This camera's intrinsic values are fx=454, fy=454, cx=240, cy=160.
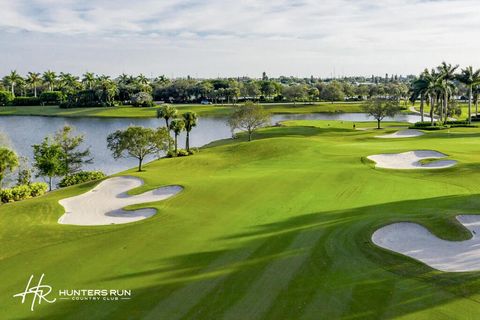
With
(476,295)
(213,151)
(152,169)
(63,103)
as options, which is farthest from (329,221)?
(63,103)

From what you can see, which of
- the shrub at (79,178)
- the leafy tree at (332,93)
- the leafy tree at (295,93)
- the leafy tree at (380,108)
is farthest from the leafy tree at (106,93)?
the shrub at (79,178)

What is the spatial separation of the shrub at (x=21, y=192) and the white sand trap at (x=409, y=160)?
105ft

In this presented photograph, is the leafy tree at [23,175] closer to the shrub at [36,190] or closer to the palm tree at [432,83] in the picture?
the shrub at [36,190]

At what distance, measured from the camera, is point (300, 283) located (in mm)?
18172

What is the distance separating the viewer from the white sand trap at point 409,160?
145 ft

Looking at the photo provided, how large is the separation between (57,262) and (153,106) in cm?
14368

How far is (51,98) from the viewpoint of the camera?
171125 mm

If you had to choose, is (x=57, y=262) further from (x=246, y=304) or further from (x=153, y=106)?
(x=153, y=106)

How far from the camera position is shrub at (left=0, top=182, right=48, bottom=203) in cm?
3794

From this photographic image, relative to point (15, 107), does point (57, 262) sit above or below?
below

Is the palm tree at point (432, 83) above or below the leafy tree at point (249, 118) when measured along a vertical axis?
above

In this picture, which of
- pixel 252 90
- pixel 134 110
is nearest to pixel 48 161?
pixel 134 110

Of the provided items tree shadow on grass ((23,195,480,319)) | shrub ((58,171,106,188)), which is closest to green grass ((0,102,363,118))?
shrub ((58,171,106,188))

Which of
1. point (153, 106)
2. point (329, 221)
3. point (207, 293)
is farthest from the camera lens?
point (153, 106)
